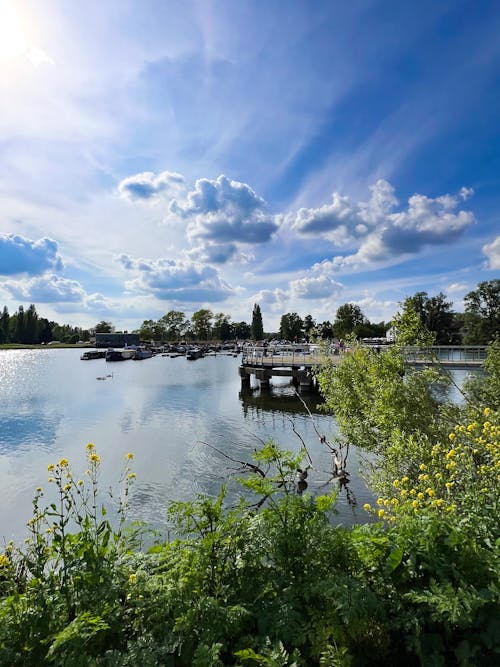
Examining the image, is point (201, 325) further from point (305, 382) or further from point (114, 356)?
point (305, 382)

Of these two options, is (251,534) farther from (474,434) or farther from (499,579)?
(474,434)

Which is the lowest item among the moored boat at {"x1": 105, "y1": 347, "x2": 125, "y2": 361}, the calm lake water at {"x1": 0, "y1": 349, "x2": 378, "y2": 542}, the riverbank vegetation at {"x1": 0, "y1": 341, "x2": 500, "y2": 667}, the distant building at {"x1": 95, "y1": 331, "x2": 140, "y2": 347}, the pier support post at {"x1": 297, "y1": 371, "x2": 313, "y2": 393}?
the calm lake water at {"x1": 0, "y1": 349, "x2": 378, "y2": 542}

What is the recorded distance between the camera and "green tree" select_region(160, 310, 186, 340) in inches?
5802

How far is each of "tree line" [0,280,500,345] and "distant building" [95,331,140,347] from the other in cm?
1330

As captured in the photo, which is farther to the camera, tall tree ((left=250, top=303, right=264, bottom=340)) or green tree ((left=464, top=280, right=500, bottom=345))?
tall tree ((left=250, top=303, right=264, bottom=340))

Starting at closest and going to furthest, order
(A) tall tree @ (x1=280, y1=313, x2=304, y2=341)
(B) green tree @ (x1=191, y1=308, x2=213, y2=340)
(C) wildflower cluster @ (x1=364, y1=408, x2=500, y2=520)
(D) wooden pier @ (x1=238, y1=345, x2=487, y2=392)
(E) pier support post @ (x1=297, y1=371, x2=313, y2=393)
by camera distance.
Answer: (C) wildflower cluster @ (x1=364, y1=408, x2=500, y2=520) < (D) wooden pier @ (x1=238, y1=345, x2=487, y2=392) < (E) pier support post @ (x1=297, y1=371, x2=313, y2=393) < (A) tall tree @ (x1=280, y1=313, x2=304, y2=341) < (B) green tree @ (x1=191, y1=308, x2=213, y2=340)

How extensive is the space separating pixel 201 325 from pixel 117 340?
103 ft

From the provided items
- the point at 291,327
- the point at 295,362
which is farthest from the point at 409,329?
the point at 291,327

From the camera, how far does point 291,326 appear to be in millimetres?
126875

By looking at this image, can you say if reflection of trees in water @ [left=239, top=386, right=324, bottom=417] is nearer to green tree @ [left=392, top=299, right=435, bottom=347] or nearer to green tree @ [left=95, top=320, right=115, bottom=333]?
green tree @ [left=392, top=299, right=435, bottom=347]

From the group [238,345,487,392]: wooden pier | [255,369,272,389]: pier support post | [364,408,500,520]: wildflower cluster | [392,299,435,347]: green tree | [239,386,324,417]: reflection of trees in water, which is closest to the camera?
[364,408,500,520]: wildflower cluster

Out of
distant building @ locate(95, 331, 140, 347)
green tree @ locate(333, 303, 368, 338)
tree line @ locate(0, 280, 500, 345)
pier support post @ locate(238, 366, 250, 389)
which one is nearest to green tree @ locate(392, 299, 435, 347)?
pier support post @ locate(238, 366, 250, 389)

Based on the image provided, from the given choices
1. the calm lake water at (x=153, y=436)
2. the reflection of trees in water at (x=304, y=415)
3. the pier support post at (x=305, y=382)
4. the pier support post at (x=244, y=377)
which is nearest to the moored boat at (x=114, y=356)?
the calm lake water at (x=153, y=436)

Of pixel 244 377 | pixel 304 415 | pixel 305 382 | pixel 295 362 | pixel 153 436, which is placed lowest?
pixel 304 415
